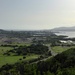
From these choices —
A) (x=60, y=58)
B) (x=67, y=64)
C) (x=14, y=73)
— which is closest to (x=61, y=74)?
(x=67, y=64)

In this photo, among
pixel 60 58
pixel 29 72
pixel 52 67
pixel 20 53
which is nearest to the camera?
pixel 29 72

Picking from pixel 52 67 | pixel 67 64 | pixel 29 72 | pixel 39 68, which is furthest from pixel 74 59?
pixel 29 72

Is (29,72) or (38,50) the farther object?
(38,50)

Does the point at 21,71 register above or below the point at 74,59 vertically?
below

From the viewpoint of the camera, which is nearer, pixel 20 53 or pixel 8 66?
pixel 8 66

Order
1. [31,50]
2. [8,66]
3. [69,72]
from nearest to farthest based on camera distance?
1. [69,72]
2. [8,66]
3. [31,50]

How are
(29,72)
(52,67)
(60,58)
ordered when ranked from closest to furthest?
(29,72) < (52,67) < (60,58)

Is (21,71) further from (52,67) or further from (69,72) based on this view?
(69,72)

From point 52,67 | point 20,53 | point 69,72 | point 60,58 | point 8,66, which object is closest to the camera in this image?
point 69,72

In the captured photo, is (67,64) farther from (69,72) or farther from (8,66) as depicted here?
(8,66)
